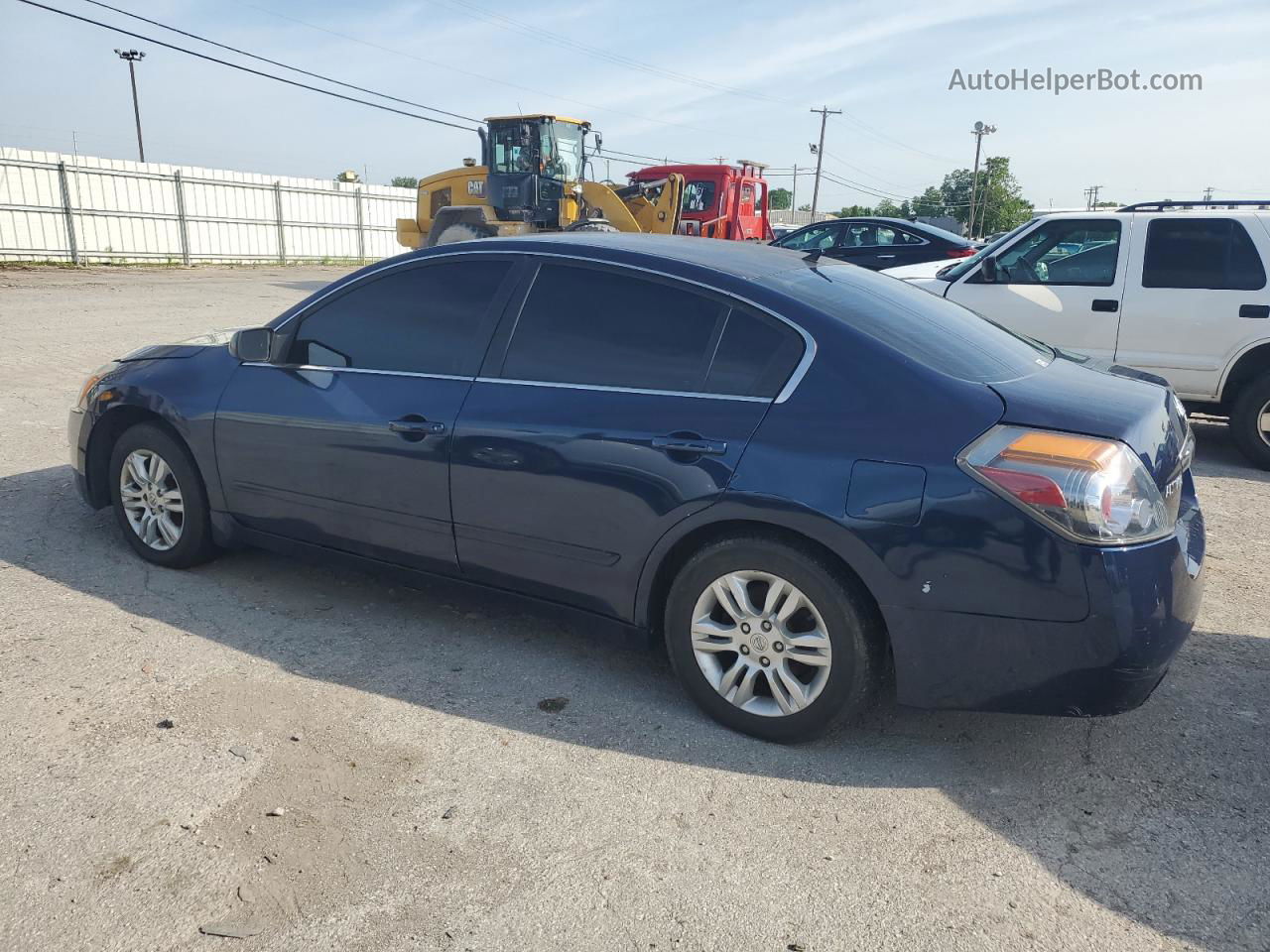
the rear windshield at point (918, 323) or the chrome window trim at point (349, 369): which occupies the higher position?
the rear windshield at point (918, 323)

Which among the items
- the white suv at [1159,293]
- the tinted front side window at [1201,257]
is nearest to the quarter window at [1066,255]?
the white suv at [1159,293]

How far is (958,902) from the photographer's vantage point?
99.3 inches

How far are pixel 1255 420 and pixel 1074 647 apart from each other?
5318 millimetres

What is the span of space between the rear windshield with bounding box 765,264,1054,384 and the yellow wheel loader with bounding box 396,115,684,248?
1476 centimetres

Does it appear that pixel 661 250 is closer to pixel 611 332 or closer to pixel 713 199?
pixel 611 332

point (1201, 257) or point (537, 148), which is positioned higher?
point (537, 148)

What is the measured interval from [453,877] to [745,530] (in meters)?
1.34

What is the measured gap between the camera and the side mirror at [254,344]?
4.28 meters

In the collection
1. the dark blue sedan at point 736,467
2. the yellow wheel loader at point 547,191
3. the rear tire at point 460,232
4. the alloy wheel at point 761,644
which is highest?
the yellow wheel loader at point 547,191

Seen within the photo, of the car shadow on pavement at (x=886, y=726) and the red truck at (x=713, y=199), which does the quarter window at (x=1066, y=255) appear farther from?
the red truck at (x=713, y=199)

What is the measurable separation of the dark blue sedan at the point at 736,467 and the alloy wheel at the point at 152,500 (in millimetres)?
152

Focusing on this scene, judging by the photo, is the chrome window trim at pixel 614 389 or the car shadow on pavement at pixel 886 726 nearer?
the car shadow on pavement at pixel 886 726

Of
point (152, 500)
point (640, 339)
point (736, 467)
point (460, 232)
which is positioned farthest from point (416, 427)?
point (460, 232)

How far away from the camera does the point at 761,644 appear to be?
3.19 m
